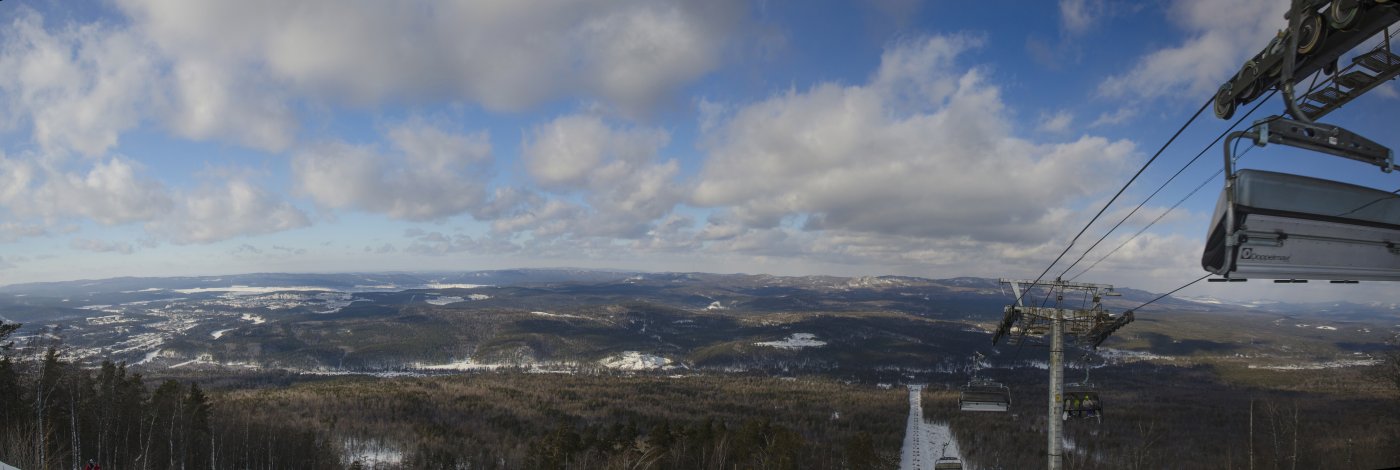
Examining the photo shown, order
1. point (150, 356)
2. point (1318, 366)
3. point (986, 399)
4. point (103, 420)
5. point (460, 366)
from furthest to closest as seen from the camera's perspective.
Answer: point (460, 366) < point (150, 356) < point (1318, 366) < point (103, 420) < point (986, 399)

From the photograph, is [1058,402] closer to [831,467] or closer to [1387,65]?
[1387,65]

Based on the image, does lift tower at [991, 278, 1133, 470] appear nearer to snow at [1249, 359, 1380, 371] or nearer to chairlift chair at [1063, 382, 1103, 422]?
chairlift chair at [1063, 382, 1103, 422]

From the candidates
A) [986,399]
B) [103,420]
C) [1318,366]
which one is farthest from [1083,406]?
[1318,366]

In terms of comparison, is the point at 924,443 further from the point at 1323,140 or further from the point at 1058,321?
the point at 1323,140

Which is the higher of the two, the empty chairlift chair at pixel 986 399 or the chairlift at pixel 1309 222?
the chairlift at pixel 1309 222

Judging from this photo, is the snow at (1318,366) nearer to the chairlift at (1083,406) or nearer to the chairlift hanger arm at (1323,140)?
the chairlift at (1083,406)

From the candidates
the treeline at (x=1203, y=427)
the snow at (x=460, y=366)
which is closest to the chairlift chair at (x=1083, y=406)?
the treeline at (x=1203, y=427)

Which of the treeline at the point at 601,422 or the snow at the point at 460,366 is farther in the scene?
the snow at the point at 460,366
